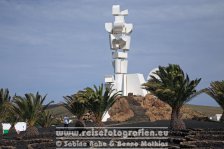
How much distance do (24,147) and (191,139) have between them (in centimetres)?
930

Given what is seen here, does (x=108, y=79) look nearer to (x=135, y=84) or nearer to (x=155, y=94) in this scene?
(x=135, y=84)

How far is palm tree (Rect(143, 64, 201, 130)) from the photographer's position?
91.6ft

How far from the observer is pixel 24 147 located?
22875mm

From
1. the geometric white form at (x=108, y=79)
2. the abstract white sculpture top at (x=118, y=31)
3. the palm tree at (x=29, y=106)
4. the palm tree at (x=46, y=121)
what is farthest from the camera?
the abstract white sculpture top at (x=118, y=31)

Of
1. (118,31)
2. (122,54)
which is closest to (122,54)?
(122,54)

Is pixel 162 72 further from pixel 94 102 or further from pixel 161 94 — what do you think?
pixel 94 102

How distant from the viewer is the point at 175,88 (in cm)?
2814

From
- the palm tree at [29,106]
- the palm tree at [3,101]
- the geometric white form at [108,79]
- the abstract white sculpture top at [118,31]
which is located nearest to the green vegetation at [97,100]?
the palm tree at [29,106]

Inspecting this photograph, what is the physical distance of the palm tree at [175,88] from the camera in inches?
1100

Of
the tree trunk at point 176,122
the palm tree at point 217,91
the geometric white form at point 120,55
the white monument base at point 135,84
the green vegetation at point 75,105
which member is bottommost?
the tree trunk at point 176,122

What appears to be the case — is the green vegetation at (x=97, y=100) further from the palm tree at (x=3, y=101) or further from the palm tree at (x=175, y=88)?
the palm tree at (x=3, y=101)

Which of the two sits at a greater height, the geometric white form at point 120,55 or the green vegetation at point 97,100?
the geometric white form at point 120,55

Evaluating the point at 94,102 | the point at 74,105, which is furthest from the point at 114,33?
the point at 94,102

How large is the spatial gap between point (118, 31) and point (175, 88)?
66.1ft
